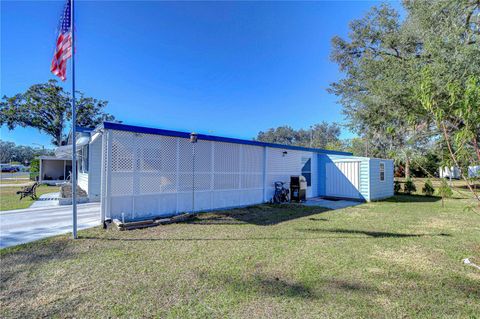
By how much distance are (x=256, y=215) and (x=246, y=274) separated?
14.2ft

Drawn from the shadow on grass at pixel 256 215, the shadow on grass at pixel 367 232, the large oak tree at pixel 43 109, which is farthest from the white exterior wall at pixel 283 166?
the large oak tree at pixel 43 109

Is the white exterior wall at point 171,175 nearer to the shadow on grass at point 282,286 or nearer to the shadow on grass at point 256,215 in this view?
the shadow on grass at point 256,215

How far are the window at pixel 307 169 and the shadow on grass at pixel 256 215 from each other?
3.49 meters

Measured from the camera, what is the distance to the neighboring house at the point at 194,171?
21.3 feet

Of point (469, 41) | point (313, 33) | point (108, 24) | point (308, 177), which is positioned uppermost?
point (313, 33)

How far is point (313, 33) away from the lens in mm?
15188

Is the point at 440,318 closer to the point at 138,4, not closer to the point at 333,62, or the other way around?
the point at 138,4

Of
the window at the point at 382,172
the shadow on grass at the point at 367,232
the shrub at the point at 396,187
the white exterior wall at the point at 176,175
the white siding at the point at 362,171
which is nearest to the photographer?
the shadow on grass at the point at 367,232

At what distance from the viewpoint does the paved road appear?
17.0 feet

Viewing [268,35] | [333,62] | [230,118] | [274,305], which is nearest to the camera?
[274,305]

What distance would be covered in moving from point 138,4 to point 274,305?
38.8ft

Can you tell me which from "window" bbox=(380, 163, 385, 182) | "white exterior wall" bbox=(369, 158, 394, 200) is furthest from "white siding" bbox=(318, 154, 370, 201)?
"window" bbox=(380, 163, 385, 182)

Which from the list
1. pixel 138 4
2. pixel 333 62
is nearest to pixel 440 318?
pixel 138 4

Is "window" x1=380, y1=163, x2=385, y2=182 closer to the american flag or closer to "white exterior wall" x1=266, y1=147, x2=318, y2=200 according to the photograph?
"white exterior wall" x1=266, y1=147, x2=318, y2=200
